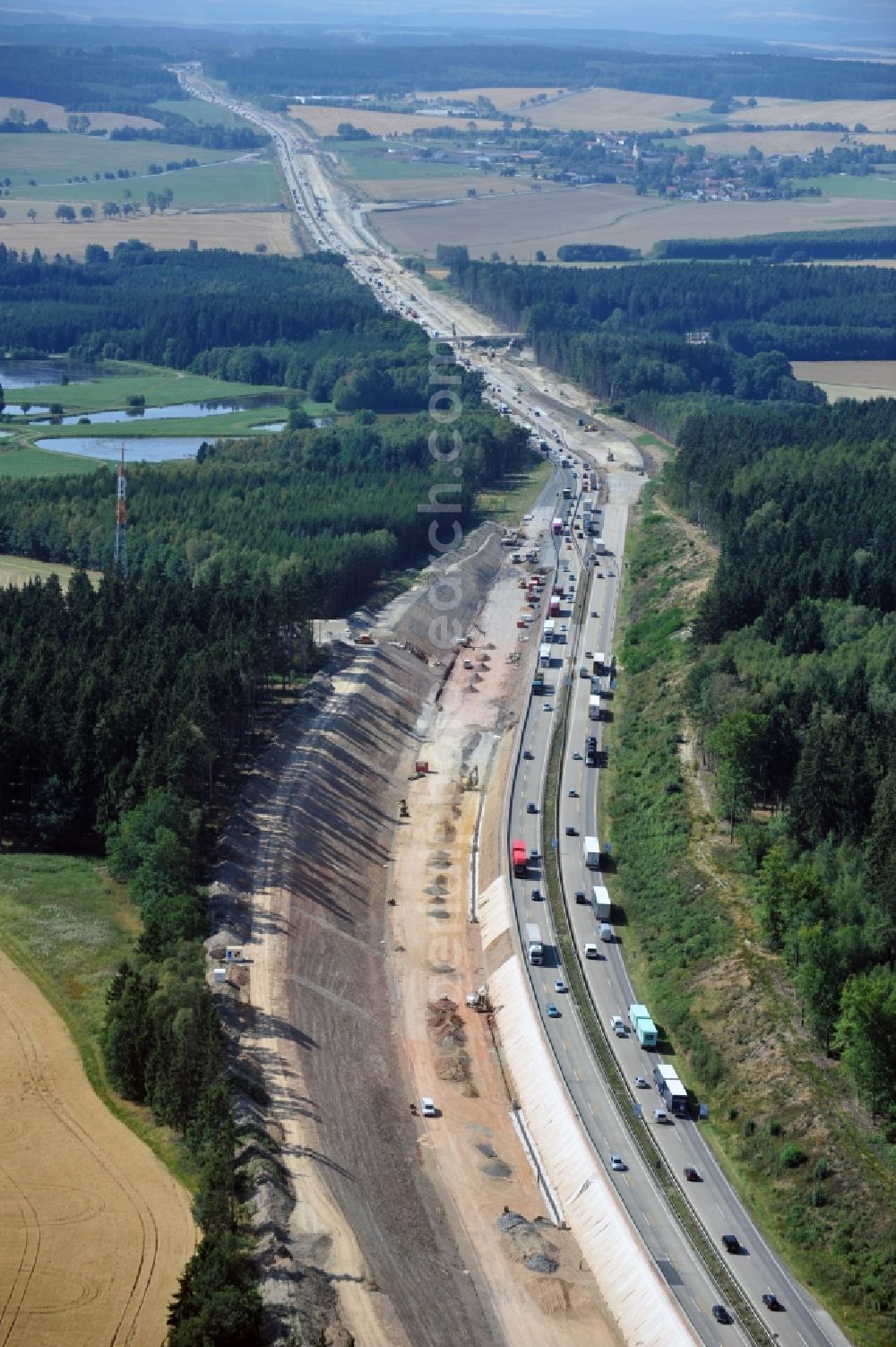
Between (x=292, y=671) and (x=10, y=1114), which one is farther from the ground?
A: (x=292, y=671)

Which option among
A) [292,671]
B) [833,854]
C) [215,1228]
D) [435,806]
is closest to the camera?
[215,1228]

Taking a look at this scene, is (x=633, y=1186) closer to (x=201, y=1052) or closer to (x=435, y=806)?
(x=201, y=1052)

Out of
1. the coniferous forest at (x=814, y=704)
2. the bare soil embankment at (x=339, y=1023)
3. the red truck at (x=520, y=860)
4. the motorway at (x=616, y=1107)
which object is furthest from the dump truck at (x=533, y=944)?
the coniferous forest at (x=814, y=704)

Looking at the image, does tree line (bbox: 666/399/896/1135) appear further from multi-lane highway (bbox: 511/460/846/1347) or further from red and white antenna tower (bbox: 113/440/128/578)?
red and white antenna tower (bbox: 113/440/128/578)

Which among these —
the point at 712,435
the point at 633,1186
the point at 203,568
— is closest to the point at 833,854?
the point at 633,1186

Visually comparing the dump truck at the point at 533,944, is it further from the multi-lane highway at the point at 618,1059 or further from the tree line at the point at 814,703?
the tree line at the point at 814,703
